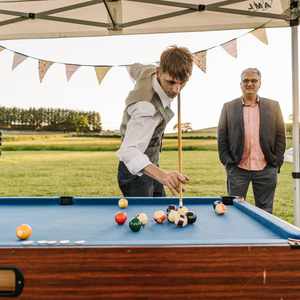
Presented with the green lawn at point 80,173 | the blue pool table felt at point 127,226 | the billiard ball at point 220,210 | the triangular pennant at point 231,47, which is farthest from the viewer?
the green lawn at point 80,173

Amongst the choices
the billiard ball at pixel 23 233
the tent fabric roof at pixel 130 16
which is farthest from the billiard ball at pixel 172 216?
the tent fabric roof at pixel 130 16

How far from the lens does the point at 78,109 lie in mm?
6480

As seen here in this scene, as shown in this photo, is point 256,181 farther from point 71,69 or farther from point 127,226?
point 71,69

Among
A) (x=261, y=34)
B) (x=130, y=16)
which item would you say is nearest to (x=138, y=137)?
(x=130, y=16)

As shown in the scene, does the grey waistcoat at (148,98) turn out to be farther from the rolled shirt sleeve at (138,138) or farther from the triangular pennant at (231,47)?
the triangular pennant at (231,47)

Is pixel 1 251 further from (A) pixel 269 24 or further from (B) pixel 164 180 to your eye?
(A) pixel 269 24

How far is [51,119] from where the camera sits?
650 centimetres

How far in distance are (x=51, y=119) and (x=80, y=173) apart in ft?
4.39

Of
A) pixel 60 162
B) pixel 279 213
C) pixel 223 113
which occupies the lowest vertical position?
pixel 279 213

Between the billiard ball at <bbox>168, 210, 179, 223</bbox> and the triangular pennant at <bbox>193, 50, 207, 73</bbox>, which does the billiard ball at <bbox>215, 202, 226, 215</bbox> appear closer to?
the billiard ball at <bbox>168, 210, 179, 223</bbox>

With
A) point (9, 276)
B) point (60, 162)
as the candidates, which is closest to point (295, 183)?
point (9, 276)

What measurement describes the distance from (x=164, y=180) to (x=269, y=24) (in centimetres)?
189

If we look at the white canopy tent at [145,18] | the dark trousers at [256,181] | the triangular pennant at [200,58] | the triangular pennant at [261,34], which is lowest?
the dark trousers at [256,181]

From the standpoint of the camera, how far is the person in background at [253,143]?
9.61 ft
